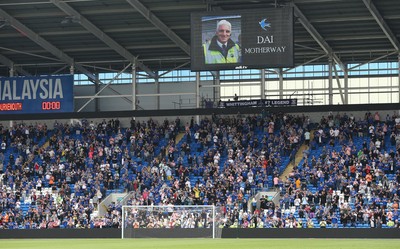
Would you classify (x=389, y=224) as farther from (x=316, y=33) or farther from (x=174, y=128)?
(x=174, y=128)

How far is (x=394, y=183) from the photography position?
5744 centimetres

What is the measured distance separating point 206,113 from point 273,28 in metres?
17.7

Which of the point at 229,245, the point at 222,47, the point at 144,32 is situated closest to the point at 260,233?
the point at 222,47

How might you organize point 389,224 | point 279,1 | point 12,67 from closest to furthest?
point 389,224
point 279,1
point 12,67

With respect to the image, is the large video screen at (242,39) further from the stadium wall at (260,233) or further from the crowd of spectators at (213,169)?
the stadium wall at (260,233)

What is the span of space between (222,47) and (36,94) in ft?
71.3

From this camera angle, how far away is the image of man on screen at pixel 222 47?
55.2 m

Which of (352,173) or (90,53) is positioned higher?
(90,53)

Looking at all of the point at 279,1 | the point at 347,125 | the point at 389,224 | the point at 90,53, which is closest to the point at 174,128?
the point at 90,53

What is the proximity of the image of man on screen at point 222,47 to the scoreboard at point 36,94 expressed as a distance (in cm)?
1857

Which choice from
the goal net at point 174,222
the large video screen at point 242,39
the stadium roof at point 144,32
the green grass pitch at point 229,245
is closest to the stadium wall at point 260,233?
the goal net at point 174,222

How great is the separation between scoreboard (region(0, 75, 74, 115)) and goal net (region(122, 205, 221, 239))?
19.3m

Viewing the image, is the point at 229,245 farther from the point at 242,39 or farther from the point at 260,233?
the point at 242,39

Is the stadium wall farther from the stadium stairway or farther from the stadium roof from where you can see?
the stadium roof
